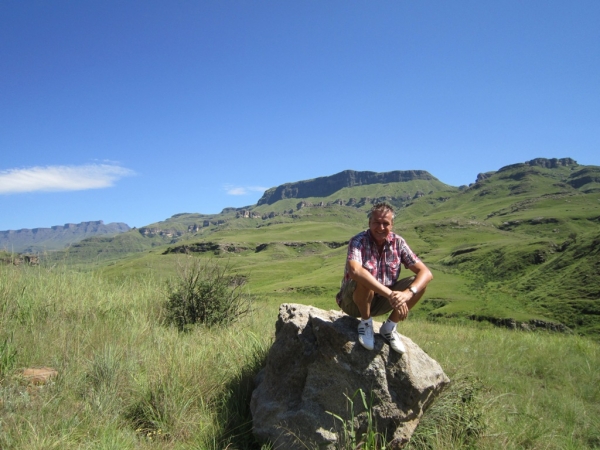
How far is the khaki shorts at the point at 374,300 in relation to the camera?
4867mm

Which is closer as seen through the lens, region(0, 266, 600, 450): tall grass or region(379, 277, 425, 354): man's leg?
region(0, 266, 600, 450): tall grass

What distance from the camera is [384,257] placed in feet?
16.6

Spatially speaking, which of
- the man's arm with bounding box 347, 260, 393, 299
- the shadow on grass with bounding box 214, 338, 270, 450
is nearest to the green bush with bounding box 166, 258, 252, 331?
the shadow on grass with bounding box 214, 338, 270, 450

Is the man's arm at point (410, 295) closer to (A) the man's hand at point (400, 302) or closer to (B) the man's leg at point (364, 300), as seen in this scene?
(A) the man's hand at point (400, 302)

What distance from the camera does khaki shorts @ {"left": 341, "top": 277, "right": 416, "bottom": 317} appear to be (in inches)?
192

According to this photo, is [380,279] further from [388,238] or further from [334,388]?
[334,388]

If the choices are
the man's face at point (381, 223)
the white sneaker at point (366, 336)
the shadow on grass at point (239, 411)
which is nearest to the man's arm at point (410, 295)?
the white sneaker at point (366, 336)

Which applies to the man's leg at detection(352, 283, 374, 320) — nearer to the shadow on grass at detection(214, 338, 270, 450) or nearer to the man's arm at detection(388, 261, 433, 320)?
the man's arm at detection(388, 261, 433, 320)

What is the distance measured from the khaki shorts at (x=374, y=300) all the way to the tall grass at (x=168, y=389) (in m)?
1.34

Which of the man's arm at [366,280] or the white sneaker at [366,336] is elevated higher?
the man's arm at [366,280]

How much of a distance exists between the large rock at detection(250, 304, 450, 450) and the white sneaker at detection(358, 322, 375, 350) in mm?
137

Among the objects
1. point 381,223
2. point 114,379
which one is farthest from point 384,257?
point 114,379

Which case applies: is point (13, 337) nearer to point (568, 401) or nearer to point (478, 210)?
point (568, 401)

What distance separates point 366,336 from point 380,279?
896mm
